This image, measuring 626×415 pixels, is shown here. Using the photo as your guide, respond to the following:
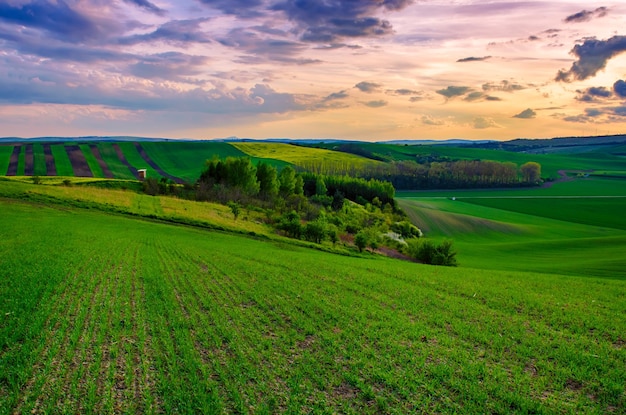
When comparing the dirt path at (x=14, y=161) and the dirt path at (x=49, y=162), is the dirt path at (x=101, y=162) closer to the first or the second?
the dirt path at (x=49, y=162)

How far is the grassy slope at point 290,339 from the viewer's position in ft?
33.3

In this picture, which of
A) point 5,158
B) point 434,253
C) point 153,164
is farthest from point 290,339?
point 5,158

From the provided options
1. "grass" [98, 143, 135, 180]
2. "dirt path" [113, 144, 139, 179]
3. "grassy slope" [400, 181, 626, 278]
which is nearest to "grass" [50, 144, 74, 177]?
"grass" [98, 143, 135, 180]

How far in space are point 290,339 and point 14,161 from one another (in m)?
120

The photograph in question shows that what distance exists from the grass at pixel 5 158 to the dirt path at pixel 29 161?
11.9 feet

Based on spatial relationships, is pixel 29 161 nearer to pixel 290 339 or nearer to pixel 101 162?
pixel 101 162

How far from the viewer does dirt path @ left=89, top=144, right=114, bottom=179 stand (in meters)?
104

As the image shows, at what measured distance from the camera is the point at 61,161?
111 metres

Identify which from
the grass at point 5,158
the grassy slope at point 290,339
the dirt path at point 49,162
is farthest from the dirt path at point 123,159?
the grassy slope at point 290,339

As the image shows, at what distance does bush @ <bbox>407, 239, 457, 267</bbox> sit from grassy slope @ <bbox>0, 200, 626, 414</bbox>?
1797 cm

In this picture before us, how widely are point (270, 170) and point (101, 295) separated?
67161 mm

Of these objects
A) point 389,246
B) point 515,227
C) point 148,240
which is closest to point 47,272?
point 148,240

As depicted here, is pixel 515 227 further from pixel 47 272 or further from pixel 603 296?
pixel 47 272

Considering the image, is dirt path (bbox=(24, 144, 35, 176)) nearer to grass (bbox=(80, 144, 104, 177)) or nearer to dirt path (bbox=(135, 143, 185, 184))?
grass (bbox=(80, 144, 104, 177))
